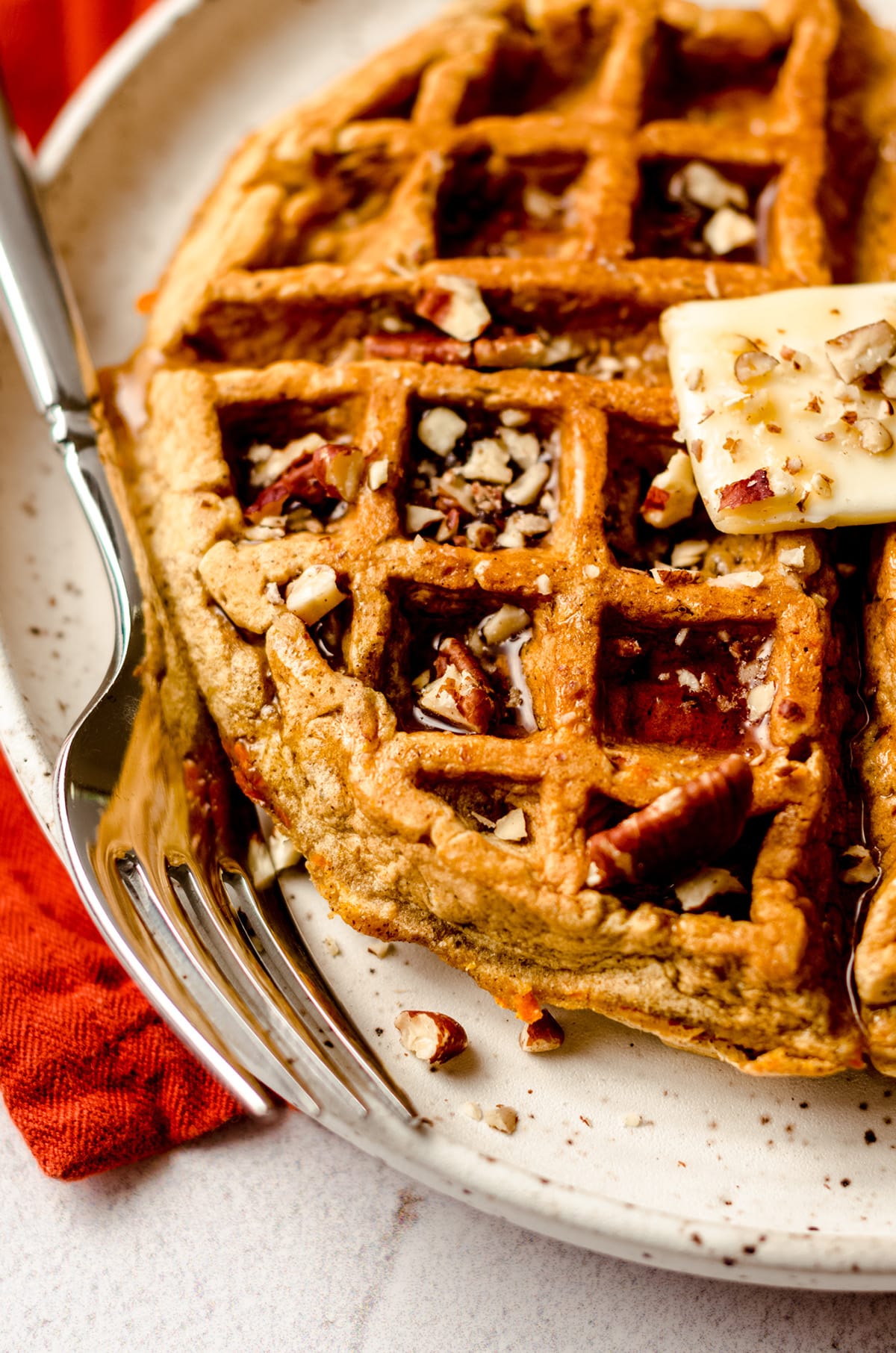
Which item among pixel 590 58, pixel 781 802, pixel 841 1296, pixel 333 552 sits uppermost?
pixel 590 58

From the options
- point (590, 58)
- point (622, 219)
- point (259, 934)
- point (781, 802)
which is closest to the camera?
point (781, 802)

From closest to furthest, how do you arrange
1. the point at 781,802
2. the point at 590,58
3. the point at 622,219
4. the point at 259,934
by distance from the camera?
the point at 781,802
the point at 259,934
the point at 622,219
the point at 590,58

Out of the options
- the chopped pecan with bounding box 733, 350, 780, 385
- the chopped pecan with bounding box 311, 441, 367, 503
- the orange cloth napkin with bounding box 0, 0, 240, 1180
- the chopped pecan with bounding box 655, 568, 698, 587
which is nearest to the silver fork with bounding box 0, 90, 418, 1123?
the orange cloth napkin with bounding box 0, 0, 240, 1180

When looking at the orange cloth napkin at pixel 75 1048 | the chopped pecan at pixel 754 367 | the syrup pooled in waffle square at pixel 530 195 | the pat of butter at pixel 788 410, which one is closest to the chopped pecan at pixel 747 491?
the pat of butter at pixel 788 410

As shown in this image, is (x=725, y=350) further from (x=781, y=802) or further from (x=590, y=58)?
(x=590, y=58)

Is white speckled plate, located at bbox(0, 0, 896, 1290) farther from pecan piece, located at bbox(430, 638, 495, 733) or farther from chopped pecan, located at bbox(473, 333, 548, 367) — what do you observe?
chopped pecan, located at bbox(473, 333, 548, 367)

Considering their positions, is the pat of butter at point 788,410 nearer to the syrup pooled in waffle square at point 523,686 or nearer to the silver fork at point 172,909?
the syrup pooled in waffle square at point 523,686

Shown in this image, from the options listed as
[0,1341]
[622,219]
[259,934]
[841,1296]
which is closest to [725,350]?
[622,219]

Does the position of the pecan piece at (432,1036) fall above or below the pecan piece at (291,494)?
below
